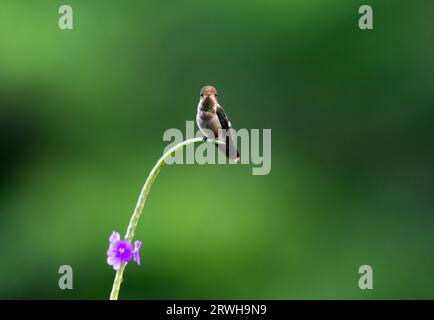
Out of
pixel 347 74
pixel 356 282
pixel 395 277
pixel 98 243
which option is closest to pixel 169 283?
pixel 98 243

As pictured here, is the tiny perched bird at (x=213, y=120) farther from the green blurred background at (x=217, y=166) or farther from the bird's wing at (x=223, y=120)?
the green blurred background at (x=217, y=166)

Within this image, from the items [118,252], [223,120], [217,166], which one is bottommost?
[118,252]

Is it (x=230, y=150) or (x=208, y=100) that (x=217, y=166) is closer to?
(x=208, y=100)

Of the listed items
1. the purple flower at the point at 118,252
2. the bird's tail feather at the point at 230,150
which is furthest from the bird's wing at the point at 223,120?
the purple flower at the point at 118,252

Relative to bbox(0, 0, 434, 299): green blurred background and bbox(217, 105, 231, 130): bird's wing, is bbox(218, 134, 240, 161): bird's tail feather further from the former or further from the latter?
bbox(0, 0, 434, 299): green blurred background

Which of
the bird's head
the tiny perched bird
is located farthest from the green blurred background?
the bird's head

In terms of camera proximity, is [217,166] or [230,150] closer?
[230,150]

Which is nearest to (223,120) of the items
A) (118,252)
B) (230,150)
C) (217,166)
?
(230,150)
